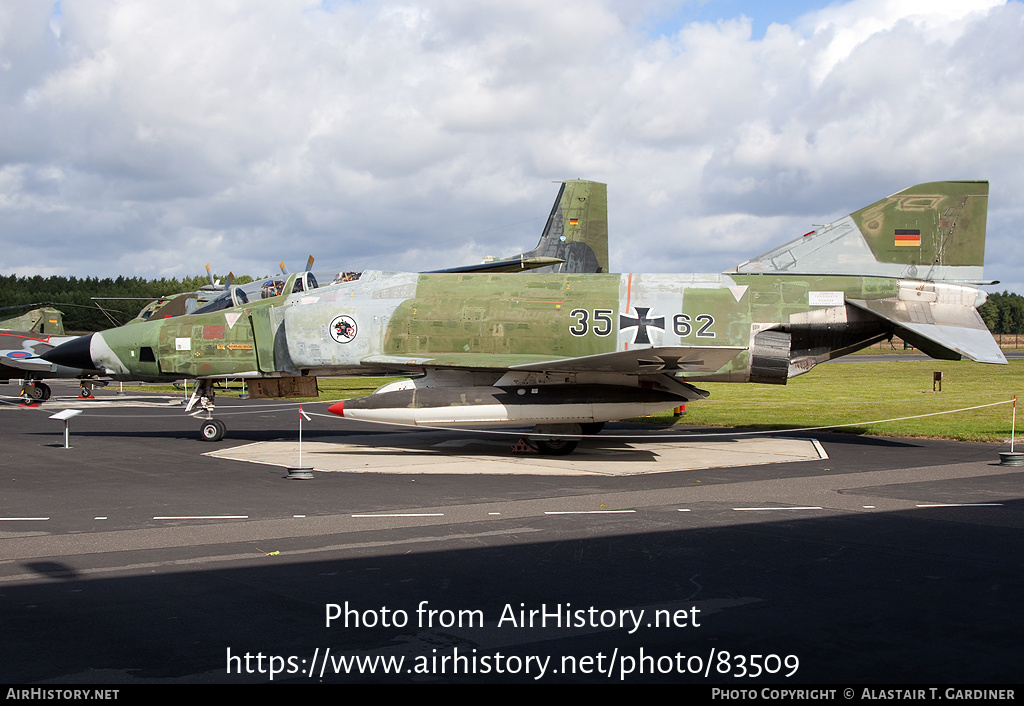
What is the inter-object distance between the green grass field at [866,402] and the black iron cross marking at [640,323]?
5.31m

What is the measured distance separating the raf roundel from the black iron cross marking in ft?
16.5

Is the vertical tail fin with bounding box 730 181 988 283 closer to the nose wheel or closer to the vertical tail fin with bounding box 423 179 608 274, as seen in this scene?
the vertical tail fin with bounding box 423 179 608 274

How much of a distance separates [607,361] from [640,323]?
1.93 m

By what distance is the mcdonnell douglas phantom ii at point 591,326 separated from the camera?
14.5m

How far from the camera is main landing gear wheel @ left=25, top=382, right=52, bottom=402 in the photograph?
28.9m

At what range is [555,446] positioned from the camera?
15.3m

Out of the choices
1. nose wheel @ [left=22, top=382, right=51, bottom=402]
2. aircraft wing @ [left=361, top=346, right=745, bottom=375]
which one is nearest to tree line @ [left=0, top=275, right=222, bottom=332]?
nose wheel @ [left=22, top=382, right=51, bottom=402]

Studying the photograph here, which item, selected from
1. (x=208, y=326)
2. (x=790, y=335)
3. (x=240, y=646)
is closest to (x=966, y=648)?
(x=240, y=646)

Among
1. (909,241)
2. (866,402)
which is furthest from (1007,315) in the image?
(909,241)

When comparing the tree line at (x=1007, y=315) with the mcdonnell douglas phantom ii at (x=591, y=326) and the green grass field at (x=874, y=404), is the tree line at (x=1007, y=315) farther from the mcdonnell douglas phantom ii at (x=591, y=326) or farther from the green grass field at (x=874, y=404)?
the mcdonnell douglas phantom ii at (x=591, y=326)

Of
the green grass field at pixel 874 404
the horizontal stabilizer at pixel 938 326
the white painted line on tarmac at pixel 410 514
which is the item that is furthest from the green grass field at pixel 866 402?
the white painted line on tarmac at pixel 410 514

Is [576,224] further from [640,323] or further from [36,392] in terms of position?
[36,392]

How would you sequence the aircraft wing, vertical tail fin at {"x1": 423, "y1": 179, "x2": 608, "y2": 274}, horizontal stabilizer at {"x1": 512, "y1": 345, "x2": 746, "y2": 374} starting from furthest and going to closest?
vertical tail fin at {"x1": 423, "y1": 179, "x2": 608, "y2": 274} < the aircraft wing < horizontal stabilizer at {"x1": 512, "y1": 345, "x2": 746, "y2": 374}

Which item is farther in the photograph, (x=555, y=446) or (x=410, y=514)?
(x=555, y=446)
